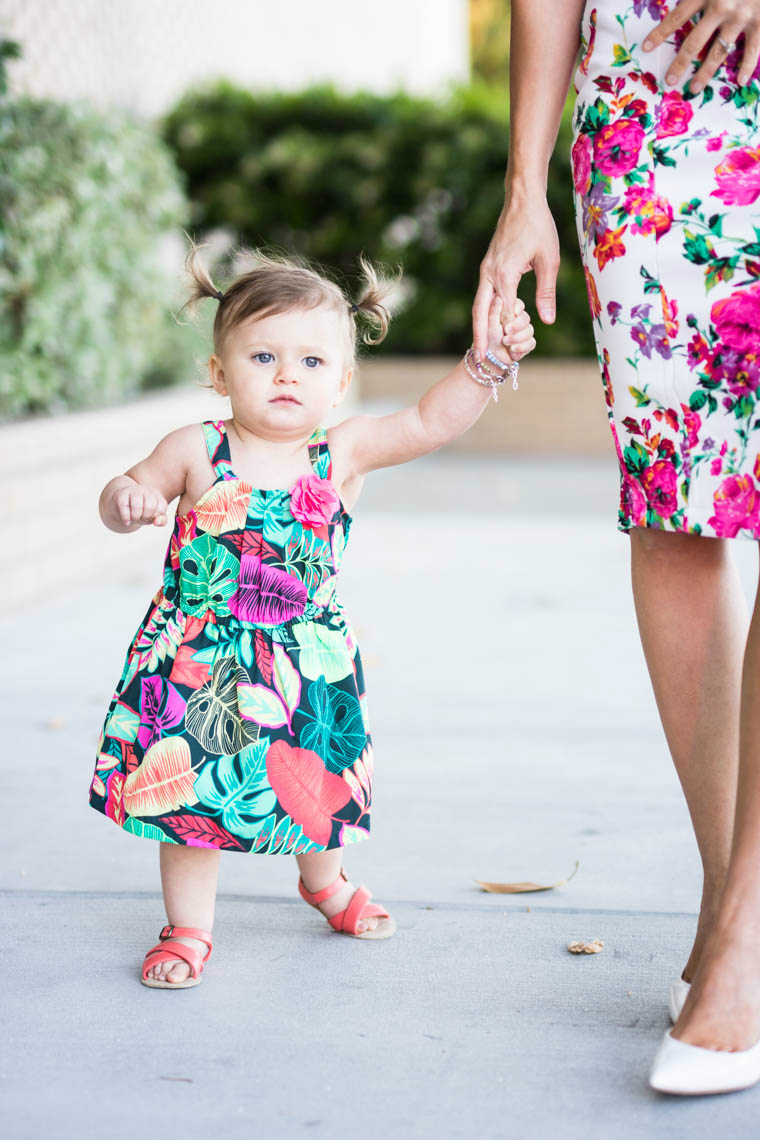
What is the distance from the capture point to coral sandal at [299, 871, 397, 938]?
2.24 m

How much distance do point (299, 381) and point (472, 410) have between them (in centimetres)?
29

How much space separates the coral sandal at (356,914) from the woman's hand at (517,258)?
3.16 feet

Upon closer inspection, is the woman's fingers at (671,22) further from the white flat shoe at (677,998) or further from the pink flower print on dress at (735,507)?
the white flat shoe at (677,998)

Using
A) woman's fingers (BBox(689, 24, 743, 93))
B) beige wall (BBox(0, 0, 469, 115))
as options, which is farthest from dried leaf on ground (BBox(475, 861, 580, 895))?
beige wall (BBox(0, 0, 469, 115))

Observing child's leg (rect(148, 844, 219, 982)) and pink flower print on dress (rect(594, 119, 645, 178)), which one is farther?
child's leg (rect(148, 844, 219, 982))

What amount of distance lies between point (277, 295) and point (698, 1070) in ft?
4.30

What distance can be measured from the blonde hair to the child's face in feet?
0.06

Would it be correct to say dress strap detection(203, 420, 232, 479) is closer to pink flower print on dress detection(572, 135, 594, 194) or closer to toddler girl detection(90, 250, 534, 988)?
toddler girl detection(90, 250, 534, 988)

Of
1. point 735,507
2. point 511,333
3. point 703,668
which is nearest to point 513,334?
point 511,333

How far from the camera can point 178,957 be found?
207cm

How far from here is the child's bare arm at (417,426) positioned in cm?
216

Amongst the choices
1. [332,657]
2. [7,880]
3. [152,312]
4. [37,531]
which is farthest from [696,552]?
[152,312]

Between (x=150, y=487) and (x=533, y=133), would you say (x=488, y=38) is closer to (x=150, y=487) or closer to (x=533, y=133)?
(x=533, y=133)

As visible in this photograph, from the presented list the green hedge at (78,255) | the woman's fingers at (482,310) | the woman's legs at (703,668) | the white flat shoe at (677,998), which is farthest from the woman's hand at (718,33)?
the green hedge at (78,255)
